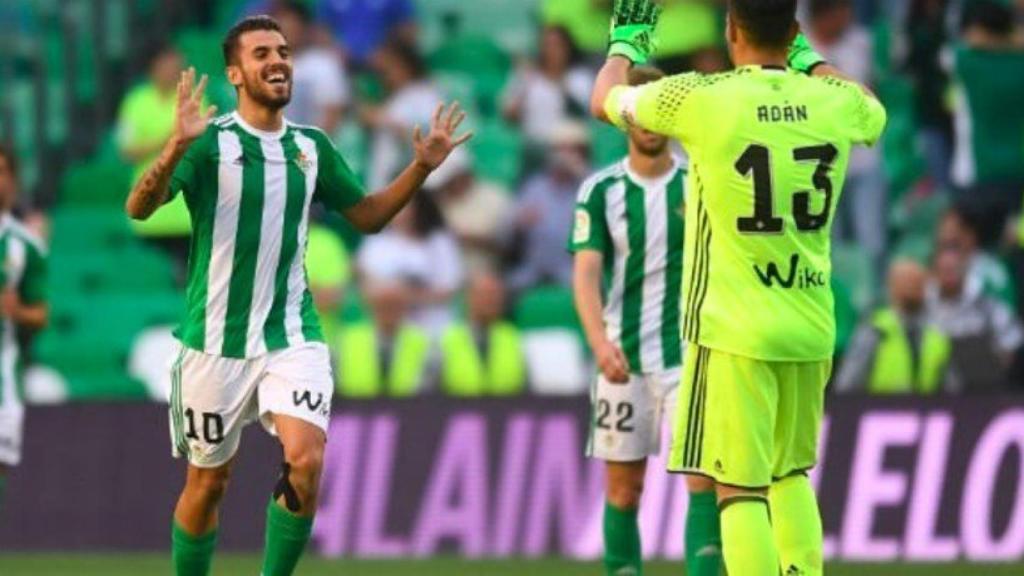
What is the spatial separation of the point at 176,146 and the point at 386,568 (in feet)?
17.6

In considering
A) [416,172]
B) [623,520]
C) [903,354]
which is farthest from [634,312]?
[903,354]

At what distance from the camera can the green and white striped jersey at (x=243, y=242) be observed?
10242mm

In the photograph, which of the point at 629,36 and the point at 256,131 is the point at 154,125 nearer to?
the point at 256,131

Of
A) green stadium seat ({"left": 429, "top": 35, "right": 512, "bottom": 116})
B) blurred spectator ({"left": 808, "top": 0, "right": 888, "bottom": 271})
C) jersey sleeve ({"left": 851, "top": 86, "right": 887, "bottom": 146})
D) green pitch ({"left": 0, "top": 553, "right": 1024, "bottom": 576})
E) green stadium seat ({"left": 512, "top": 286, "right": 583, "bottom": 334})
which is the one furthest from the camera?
green stadium seat ({"left": 429, "top": 35, "right": 512, "bottom": 116})

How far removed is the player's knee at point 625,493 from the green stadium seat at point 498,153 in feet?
22.8

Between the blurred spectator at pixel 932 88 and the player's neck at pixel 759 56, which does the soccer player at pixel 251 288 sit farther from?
the blurred spectator at pixel 932 88

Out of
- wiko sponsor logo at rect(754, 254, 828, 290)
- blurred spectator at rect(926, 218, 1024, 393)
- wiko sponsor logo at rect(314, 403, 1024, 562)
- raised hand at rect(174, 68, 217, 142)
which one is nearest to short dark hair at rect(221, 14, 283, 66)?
raised hand at rect(174, 68, 217, 142)

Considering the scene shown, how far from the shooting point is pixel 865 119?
9.29m

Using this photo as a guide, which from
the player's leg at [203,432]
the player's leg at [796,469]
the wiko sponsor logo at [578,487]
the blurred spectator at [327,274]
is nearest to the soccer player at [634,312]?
the player's leg at [203,432]

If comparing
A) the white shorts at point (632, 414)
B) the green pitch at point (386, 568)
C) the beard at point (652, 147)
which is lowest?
the green pitch at point (386, 568)

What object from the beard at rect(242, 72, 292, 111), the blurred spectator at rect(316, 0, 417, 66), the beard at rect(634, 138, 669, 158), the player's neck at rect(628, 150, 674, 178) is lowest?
the player's neck at rect(628, 150, 674, 178)

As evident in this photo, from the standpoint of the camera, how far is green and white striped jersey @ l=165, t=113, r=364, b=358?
10.2m

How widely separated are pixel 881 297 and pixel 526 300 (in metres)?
2.21

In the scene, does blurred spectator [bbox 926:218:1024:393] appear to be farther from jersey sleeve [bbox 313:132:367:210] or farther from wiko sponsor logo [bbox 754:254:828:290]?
wiko sponsor logo [bbox 754:254:828:290]
